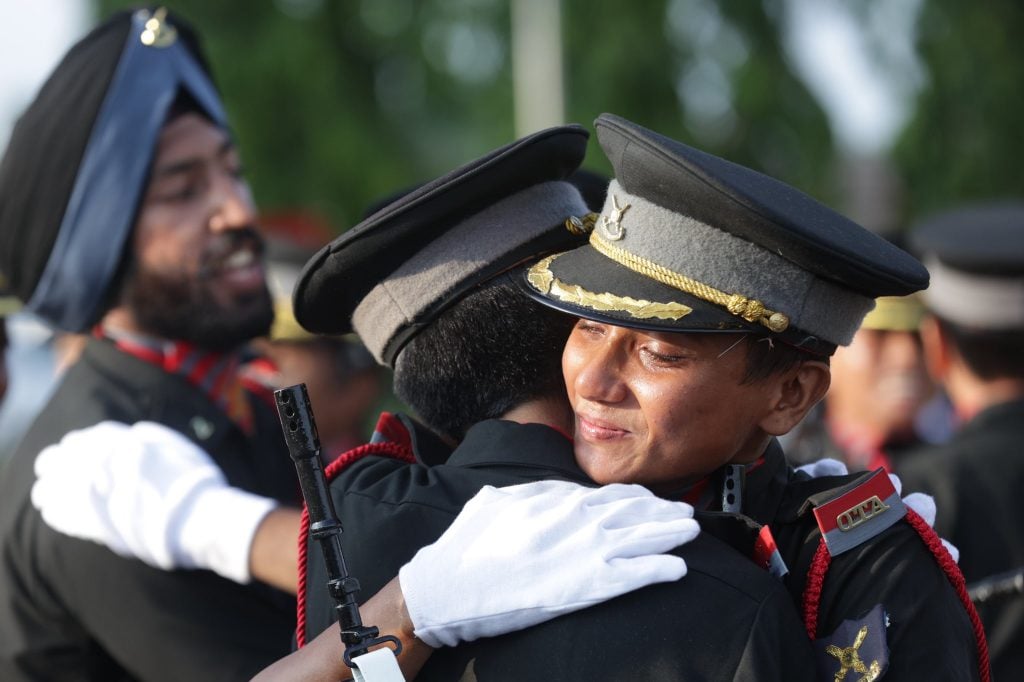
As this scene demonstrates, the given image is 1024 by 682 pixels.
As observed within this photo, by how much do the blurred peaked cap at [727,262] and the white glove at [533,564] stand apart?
29 centimetres

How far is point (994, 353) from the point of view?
425 centimetres

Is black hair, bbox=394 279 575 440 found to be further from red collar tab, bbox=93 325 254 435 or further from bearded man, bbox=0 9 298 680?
red collar tab, bbox=93 325 254 435

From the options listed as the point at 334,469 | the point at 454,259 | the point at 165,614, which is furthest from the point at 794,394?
the point at 165,614

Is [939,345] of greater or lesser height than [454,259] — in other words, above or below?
below

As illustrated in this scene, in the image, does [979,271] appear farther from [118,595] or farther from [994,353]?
[118,595]

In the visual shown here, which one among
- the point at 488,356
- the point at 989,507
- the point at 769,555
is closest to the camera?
the point at 769,555

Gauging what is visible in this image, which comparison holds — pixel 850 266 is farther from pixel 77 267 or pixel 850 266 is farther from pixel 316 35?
pixel 316 35

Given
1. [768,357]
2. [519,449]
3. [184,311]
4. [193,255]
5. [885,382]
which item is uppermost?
[768,357]

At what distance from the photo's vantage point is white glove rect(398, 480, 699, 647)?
6.32ft

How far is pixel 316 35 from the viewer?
15578mm

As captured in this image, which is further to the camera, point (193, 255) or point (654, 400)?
point (193, 255)

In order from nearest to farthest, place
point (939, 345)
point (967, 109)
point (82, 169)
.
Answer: point (82, 169)
point (939, 345)
point (967, 109)

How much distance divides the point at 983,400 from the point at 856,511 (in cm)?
237

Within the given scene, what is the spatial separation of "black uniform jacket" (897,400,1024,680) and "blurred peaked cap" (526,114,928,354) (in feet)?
6.20
